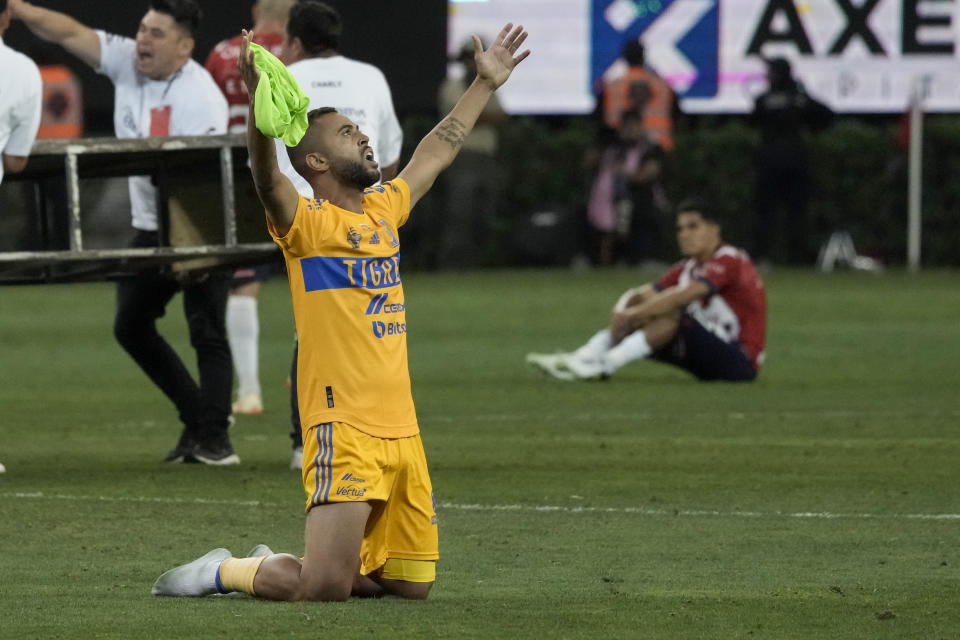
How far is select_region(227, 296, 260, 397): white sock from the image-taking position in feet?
40.3

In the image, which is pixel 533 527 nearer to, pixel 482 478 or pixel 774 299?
pixel 482 478

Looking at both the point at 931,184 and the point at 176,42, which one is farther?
the point at 931,184

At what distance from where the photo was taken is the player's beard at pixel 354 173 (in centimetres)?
658

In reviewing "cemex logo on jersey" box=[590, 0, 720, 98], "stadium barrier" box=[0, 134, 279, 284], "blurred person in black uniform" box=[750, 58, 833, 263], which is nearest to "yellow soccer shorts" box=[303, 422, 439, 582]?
"stadium barrier" box=[0, 134, 279, 284]

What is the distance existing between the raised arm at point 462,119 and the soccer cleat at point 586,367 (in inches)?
279

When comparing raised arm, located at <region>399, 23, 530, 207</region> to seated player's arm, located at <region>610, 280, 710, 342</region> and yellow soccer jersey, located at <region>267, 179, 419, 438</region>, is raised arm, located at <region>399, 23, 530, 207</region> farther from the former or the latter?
seated player's arm, located at <region>610, 280, 710, 342</region>

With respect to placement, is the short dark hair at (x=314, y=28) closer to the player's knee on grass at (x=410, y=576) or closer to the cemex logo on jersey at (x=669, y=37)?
the player's knee on grass at (x=410, y=576)

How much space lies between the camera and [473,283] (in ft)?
77.3

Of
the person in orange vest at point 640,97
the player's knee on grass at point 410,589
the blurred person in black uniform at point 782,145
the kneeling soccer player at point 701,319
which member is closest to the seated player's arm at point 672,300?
the kneeling soccer player at point 701,319

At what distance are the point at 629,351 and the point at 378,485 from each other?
7694 millimetres

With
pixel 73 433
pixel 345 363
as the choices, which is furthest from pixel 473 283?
pixel 345 363

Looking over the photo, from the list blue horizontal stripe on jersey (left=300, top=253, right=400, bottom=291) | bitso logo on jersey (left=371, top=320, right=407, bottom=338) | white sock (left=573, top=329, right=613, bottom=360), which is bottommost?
white sock (left=573, top=329, right=613, bottom=360)

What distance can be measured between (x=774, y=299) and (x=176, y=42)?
12.2m

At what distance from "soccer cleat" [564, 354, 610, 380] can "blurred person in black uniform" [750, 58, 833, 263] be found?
419 inches
